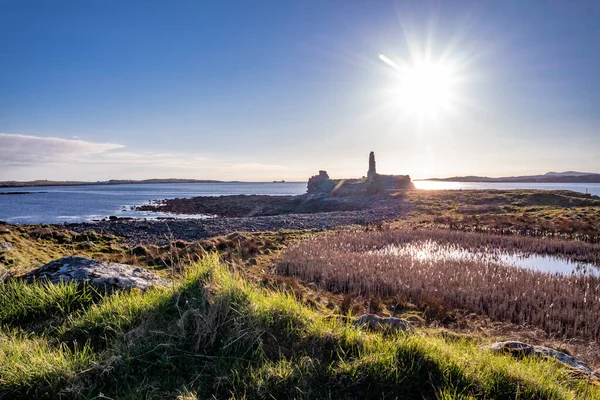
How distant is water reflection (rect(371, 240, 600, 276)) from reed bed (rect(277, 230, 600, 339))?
324 mm

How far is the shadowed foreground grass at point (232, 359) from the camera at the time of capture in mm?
3373

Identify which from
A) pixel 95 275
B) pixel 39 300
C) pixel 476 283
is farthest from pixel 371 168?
pixel 39 300

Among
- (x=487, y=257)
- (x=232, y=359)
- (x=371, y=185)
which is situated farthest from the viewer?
(x=371, y=185)

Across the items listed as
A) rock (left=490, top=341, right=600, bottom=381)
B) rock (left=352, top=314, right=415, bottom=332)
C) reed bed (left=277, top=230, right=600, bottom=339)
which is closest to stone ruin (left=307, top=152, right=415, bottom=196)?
reed bed (left=277, top=230, right=600, bottom=339)

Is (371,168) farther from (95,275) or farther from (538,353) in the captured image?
(95,275)

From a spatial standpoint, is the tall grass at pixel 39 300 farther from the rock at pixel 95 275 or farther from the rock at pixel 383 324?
the rock at pixel 383 324

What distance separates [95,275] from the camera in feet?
19.2

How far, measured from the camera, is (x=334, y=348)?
Result: 4062mm

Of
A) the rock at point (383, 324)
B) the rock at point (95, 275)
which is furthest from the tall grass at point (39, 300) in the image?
the rock at point (383, 324)

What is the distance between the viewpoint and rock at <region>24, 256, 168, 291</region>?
5688 mm

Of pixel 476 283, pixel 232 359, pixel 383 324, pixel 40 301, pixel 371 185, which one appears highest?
pixel 371 185

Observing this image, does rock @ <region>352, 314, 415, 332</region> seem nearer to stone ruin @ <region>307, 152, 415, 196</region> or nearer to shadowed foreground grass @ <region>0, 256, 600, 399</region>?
shadowed foreground grass @ <region>0, 256, 600, 399</region>

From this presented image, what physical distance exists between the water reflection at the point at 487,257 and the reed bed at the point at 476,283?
1.06ft

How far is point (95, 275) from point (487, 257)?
1603 centimetres
